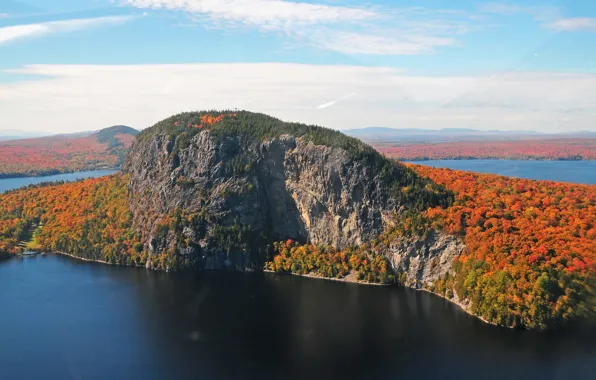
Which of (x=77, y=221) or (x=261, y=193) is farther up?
(x=261, y=193)

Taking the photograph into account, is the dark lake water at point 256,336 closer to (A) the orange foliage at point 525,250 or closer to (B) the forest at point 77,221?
(A) the orange foliage at point 525,250

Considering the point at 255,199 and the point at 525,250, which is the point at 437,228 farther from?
the point at 255,199

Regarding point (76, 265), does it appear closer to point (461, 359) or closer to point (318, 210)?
point (318, 210)

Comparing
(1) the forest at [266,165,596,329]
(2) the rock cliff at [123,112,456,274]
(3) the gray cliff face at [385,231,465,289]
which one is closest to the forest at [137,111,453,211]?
(2) the rock cliff at [123,112,456,274]

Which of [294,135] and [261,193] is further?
[261,193]

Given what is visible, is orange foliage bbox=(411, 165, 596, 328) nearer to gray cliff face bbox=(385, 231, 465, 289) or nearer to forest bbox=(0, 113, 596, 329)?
forest bbox=(0, 113, 596, 329)

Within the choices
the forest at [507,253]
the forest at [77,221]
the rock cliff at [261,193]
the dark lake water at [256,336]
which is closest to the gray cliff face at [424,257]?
the rock cliff at [261,193]

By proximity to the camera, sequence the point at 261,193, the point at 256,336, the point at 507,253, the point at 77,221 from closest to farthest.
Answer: the point at 256,336 < the point at 507,253 < the point at 261,193 < the point at 77,221

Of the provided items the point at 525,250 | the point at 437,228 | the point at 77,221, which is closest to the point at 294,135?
the point at 437,228

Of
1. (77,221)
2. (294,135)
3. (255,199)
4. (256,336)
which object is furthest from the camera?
(77,221)
